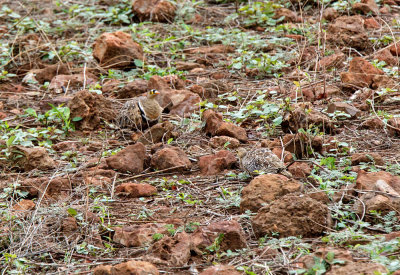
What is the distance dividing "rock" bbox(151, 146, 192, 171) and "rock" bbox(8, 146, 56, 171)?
1.06 m

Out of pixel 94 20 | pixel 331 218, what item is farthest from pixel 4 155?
pixel 94 20

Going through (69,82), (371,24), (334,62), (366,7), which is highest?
(366,7)

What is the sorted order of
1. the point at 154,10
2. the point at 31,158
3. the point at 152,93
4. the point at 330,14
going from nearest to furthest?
1. the point at 31,158
2. the point at 152,93
3. the point at 330,14
4. the point at 154,10

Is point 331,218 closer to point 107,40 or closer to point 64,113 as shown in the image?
point 64,113

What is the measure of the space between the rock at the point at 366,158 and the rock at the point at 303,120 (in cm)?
61

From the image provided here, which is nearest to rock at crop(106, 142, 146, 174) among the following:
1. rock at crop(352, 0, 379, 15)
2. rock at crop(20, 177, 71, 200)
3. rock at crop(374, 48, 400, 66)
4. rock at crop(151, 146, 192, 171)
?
rock at crop(151, 146, 192, 171)

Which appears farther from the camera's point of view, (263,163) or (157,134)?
(157,134)

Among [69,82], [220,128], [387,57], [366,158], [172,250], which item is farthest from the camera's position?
[69,82]

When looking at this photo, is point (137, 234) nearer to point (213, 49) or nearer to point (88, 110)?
point (88, 110)

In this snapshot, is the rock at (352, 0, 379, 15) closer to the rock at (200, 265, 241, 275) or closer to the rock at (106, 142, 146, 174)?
the rock at (106, 142, 146, 174)

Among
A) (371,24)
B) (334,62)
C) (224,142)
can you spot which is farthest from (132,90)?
(371,24)

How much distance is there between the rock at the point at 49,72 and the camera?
8672 millimetres

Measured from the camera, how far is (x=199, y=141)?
21.0 feet

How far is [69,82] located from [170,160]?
323 cm
